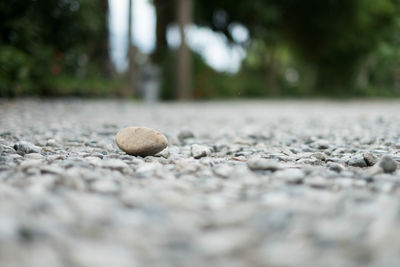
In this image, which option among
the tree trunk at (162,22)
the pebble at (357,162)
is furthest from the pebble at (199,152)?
the tree trunk at (162,22)

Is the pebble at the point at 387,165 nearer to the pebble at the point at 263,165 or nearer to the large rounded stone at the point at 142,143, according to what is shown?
the pebble at the point at 263,165

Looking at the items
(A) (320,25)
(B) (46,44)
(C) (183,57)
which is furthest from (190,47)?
(A) (320,25)

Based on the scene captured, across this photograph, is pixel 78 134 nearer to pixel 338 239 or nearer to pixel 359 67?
pixel 338 239

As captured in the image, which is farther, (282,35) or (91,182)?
(282,35)

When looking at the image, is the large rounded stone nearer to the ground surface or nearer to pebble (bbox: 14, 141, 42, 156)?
the ground surface

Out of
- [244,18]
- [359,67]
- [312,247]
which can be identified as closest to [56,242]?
[312,247]

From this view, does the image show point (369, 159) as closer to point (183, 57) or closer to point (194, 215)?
point (194, 215)

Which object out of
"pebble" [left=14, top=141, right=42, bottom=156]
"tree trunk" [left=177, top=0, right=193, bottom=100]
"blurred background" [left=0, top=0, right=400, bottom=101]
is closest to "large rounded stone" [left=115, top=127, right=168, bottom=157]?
"pebble" [left=14, top=141, right=42, bottom=156]
